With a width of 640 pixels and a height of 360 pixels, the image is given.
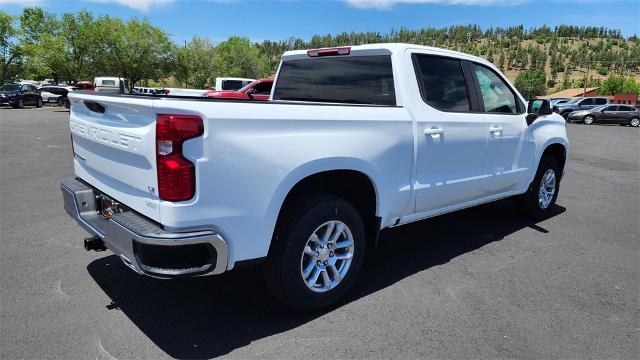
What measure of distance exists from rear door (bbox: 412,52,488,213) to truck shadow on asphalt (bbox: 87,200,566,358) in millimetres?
671

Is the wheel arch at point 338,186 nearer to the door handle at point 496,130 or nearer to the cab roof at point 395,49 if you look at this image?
the cab roof at point 395,49

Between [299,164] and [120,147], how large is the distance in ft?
3.65

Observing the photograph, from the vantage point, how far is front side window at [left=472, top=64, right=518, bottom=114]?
4.67 metres

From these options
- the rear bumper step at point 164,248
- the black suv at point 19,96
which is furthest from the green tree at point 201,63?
the rear bumper step at point 164,248

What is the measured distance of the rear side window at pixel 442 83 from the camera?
13.1ft

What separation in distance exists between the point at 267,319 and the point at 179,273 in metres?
0.92

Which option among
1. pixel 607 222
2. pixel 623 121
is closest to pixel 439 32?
pixel 623 121

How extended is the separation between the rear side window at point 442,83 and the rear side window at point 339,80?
304 millimetres

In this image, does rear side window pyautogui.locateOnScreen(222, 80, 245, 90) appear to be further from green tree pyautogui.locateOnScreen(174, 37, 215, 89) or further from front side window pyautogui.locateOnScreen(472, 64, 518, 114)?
green tree pyautogui.locateOnScreen(174, 37, 215, 89)

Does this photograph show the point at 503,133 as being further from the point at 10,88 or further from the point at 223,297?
the point at 10,88

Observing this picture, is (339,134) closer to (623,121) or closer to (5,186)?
(5,186)

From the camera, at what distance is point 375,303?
3.55 m

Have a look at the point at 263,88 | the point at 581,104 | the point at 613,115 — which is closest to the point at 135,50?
the point at 263,88

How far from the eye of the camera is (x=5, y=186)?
6.97 m
